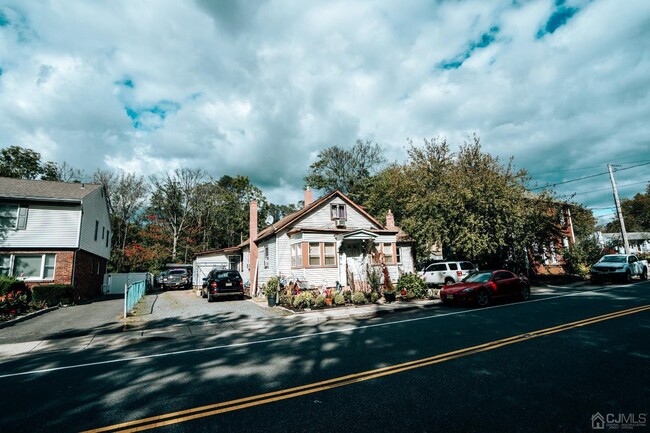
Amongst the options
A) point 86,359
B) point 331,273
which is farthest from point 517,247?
point 86,359

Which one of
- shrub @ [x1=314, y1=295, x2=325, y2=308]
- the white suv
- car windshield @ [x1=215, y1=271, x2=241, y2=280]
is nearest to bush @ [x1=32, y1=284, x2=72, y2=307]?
car windshield @ [x1=215, y1=271, x2=241, y2=280]

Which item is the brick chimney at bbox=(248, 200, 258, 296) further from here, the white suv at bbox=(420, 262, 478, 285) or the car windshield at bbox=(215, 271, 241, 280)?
the white suv at bbox=(420, 262, 478, 285)

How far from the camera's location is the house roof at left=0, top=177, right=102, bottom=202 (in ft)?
62.4

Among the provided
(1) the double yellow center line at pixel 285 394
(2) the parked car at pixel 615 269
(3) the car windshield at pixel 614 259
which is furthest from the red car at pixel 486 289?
(3) the car windshield at pixel 614 259

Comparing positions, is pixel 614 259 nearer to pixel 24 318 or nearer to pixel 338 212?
pixel 338 212

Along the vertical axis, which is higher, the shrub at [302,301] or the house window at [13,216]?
the house window at [13,216]

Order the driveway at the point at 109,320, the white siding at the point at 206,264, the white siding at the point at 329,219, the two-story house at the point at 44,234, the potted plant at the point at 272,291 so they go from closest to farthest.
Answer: the driveway at the point at 109,320
the potted plant at the point at 272,291
the two-story house at the point at 44,234
the white siding at the point at 329,219
the white siding at the point at 206,264

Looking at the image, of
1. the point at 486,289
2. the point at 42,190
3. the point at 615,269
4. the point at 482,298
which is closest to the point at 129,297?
the point at 42,190

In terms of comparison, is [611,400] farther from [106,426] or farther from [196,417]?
[106,426]

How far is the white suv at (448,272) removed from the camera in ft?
69.6

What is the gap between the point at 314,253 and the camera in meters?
20.4

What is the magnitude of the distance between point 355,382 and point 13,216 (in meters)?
23.6

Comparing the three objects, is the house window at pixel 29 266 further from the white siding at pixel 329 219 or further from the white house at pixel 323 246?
the white siding at pixel 329 219

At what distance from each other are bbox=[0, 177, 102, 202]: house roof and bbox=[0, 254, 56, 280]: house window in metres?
3.50
